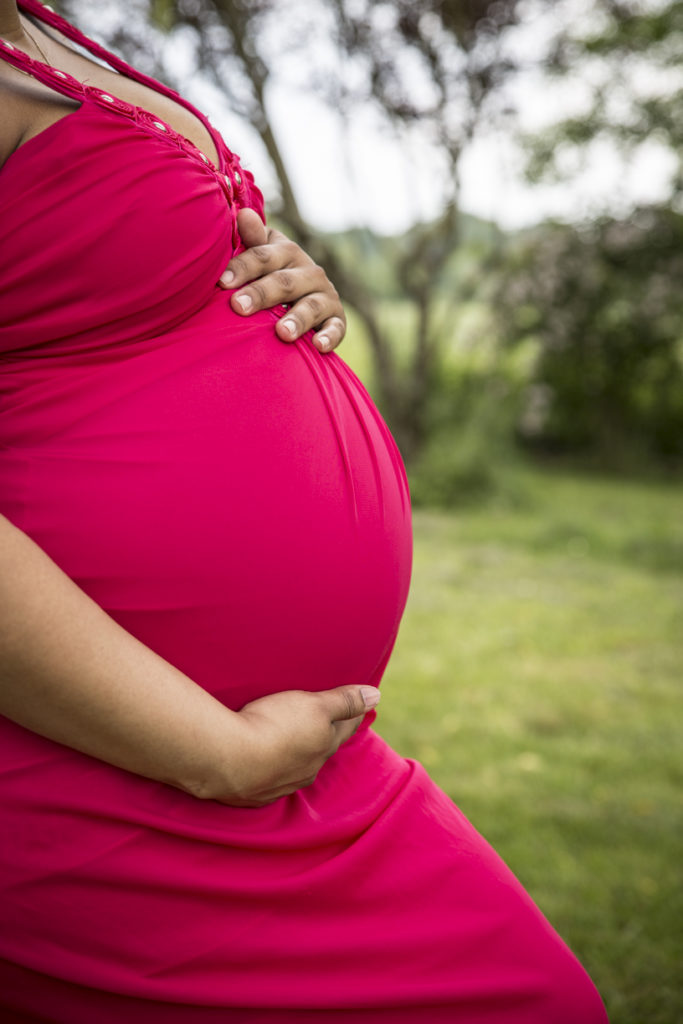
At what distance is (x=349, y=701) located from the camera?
1.03 m

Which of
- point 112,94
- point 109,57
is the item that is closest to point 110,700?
point 112,94

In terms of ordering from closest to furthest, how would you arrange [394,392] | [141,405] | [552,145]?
[141,405], [394,392], [552,145]

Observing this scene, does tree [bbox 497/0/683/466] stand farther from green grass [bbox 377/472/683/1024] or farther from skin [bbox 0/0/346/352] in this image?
skin [bbox 0/0/346/352]

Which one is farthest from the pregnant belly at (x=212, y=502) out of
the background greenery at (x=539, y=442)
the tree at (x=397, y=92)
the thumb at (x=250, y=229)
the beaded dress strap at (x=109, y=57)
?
the tree at (x=397, y=92)

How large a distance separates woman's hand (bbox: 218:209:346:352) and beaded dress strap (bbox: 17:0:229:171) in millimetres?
119

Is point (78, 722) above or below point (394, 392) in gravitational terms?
above

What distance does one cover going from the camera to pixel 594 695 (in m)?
4.31

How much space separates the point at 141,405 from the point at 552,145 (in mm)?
Result: 10834

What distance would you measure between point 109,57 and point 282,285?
1.30 ft

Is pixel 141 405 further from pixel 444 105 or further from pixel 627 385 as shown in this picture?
pixel 627 385

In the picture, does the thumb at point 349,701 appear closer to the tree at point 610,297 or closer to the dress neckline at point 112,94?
the dress neckline at point 112,94

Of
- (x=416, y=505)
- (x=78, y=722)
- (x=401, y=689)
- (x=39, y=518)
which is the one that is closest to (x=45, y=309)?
(x=39, y=518)

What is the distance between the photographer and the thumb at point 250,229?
1186 millimetres

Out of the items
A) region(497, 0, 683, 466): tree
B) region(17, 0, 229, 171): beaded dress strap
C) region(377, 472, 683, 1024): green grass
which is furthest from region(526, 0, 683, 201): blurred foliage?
region(17, 0, 229, 171): beaded dress strap
